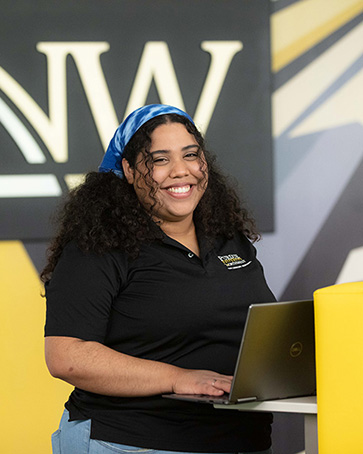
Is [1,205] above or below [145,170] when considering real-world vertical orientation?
above

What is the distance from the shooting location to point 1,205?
2.98 metres

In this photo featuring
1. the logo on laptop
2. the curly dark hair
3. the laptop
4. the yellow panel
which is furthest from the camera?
the yellow panel

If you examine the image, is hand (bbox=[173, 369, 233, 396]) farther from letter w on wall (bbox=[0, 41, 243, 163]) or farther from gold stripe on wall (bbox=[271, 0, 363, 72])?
gold stripe on wall (bbox=[271, 0, 363, 72])

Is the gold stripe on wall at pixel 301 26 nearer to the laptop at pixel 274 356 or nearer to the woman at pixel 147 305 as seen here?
the woman at pixel 147 305

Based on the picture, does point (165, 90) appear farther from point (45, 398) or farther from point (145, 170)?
point (45, 398)

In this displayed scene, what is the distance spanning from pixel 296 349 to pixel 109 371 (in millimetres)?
464

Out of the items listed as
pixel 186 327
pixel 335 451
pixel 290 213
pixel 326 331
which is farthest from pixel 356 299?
pixel 290 213

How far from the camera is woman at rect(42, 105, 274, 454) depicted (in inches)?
66.1

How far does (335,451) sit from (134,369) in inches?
23.6

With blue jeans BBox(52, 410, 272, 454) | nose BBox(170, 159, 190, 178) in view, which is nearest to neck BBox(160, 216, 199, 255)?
nose BBox(170, 159, 190, 178)

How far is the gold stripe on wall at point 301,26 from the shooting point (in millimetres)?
3125

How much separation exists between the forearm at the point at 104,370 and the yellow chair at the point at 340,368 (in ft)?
1.63

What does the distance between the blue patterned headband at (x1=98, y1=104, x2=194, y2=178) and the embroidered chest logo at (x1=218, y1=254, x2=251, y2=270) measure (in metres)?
0.40

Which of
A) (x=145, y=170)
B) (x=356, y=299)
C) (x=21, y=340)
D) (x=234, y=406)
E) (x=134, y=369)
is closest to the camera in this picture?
(x=356, y=299)
